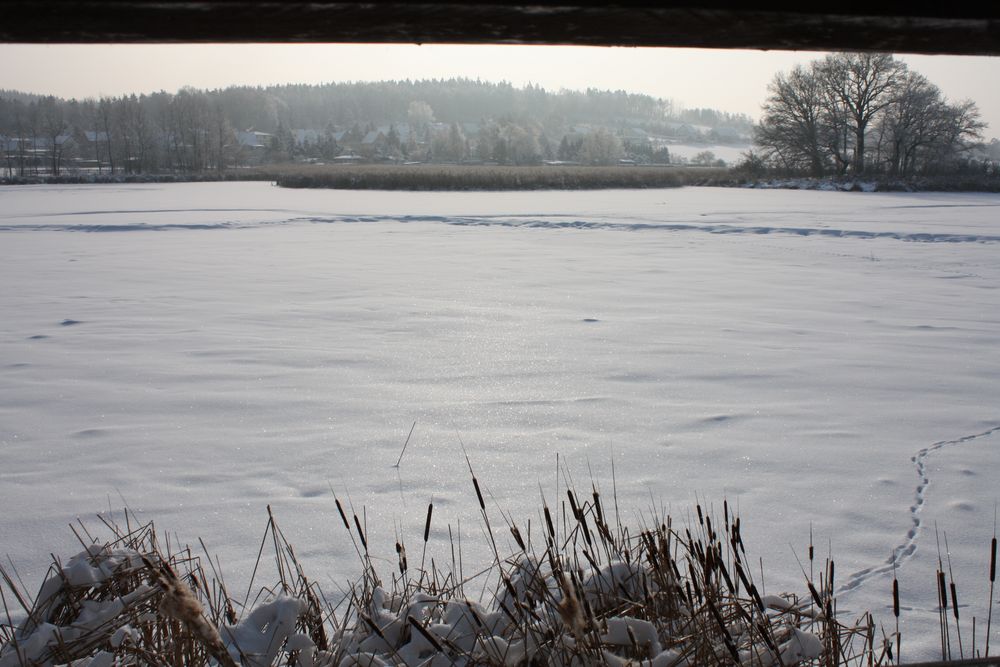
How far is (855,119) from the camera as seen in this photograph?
150 ft

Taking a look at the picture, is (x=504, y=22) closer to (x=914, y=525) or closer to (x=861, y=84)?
(x=914, y=525)

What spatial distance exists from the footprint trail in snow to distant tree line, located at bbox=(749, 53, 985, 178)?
135ft

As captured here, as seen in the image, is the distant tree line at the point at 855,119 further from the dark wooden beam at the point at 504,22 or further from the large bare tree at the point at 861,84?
the dark wooden beam at the point at 504,22

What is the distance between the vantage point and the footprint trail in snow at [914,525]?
2744 mm

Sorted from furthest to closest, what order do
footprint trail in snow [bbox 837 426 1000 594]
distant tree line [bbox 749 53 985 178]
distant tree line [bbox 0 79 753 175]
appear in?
distant tree line [bbox 0 79 753 175] → distant tree line [bbox 749 53 985 178] → footprint trail in snow [bbox 837 426 1000 594]

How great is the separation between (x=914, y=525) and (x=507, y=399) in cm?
248

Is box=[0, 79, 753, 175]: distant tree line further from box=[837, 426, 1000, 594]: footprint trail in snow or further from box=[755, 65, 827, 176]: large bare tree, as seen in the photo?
box=[837, 426, 1000, 594]: footprint trail in snow

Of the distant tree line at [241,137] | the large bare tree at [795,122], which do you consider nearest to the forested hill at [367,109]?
the distant tree line at [241,137]

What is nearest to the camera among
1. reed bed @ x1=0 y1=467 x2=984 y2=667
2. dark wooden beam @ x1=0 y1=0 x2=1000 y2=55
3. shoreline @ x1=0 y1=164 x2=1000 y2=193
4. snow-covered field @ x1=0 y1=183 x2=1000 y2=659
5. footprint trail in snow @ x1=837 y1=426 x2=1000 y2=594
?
dark wooden beam @ x1=0 y1=0 x2=1000 y2=55

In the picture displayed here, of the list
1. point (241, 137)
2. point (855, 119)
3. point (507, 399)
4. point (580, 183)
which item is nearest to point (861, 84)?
point (855, 119)

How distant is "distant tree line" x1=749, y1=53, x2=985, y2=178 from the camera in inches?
1665

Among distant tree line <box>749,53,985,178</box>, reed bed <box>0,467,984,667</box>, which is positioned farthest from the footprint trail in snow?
distant tree line <box>749,53,985,178</box>

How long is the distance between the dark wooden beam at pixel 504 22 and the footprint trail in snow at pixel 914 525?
223cm

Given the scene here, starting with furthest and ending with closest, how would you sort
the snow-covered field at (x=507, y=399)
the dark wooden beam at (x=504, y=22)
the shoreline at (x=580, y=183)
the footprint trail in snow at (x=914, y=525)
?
the shoreline at (x=580, y=183) → the snow-covered field at (x=507, y=399) → the footprint trail in snow at (x=914, y=525) → the dark wooden beam at (x=504, y=22)
